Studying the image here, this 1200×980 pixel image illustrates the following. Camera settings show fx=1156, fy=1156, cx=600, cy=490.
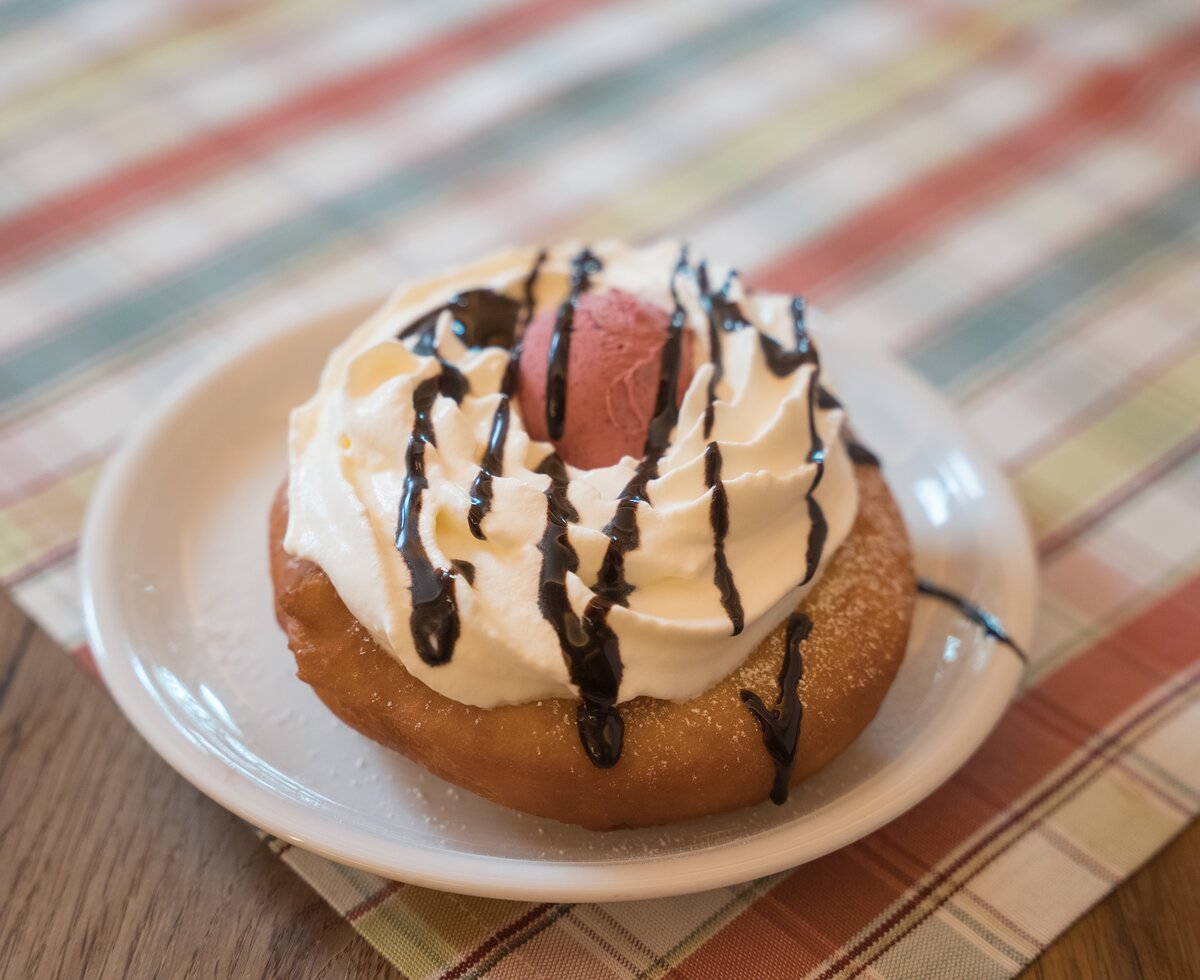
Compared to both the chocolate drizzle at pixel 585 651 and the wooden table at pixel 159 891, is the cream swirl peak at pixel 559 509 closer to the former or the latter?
the chocolate drizzle at pixel 585 651

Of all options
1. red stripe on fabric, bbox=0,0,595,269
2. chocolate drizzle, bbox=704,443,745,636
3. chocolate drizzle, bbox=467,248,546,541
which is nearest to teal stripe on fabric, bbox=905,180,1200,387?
chocolate drizzle, bbox=467,248,546,541

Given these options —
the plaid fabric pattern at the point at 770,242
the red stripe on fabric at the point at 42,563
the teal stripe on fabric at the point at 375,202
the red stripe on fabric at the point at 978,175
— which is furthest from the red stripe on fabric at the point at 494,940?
the red stripe on fabric at the point at 978,175

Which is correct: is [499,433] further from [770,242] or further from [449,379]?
[770,242]

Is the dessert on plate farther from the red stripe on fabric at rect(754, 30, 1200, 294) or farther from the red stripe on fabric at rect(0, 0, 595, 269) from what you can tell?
the red stripe on fabric at rect(0, 0, 595, 269)

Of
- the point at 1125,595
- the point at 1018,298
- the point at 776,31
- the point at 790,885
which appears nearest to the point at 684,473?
the point at 790,885

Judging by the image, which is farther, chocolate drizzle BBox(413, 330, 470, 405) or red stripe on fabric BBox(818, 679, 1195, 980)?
chocolate drizzle BBox(413, 330, 470, 405)
